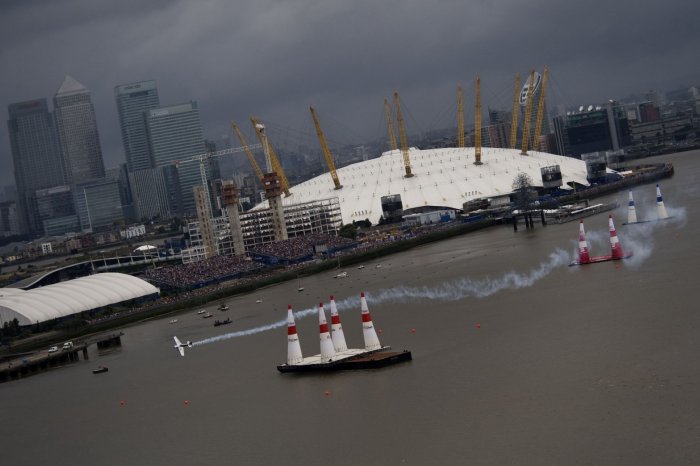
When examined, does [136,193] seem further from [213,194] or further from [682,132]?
[682,132]

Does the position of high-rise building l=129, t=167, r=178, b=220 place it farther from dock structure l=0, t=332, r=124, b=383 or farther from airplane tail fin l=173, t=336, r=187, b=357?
airplane tail fin l=173, t=336, r=187, b=357

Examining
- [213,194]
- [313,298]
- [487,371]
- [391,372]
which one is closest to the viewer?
[487,371]

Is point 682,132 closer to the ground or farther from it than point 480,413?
farther from it

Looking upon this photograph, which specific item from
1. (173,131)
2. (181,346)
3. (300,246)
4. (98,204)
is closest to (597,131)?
(300,246)

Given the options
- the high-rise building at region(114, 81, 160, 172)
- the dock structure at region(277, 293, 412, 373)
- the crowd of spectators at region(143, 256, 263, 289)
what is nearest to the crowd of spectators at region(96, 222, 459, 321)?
the crowd of spectators at region(143, 256, 263, 289)

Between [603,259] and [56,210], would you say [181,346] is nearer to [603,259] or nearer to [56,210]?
[603,259]

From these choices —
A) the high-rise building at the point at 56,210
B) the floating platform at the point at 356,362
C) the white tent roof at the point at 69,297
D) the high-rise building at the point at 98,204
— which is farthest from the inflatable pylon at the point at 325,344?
the high-rise building at the point at 56,210

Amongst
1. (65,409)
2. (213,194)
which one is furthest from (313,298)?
(213,194)
